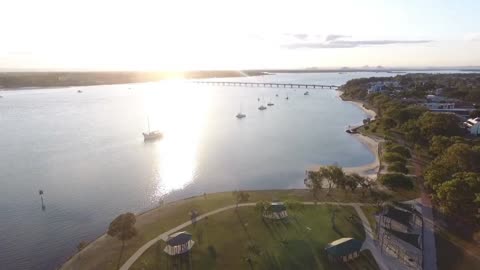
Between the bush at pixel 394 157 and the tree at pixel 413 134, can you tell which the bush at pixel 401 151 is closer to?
the bush at pixel 394 157

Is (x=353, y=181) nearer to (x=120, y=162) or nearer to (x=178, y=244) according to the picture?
(x=178, y=244)

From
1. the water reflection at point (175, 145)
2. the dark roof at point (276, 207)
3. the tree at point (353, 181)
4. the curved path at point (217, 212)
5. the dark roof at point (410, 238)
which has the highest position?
the tree at point (353, 181)

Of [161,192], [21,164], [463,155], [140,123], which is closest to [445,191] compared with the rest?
[463,155]

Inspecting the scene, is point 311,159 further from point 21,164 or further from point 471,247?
point 21,164

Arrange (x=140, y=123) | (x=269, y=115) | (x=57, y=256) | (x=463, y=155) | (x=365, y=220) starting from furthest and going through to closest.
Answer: (x=269, y=115)
(x=140, y=123)
(x=463, y=155)
(x=365, y=220)
(x=57, y=256)

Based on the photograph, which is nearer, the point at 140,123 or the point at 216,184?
the point at 216,184

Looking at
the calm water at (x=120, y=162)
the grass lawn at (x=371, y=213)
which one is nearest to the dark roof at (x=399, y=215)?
the grass lawn at (x=371, y=213)
